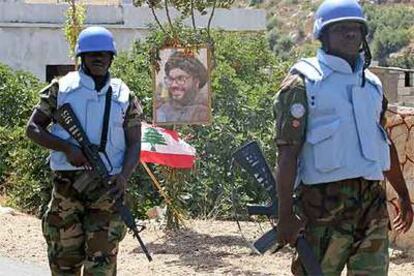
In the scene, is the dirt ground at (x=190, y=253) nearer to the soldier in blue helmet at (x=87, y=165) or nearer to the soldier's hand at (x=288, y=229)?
the soldier in blue helmet at (x=87, y=165)

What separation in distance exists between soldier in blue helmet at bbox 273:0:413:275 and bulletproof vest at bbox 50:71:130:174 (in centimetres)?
112

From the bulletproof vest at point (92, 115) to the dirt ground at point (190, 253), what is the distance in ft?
7.80

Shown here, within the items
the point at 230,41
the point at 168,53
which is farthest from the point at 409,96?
the point at 168,53

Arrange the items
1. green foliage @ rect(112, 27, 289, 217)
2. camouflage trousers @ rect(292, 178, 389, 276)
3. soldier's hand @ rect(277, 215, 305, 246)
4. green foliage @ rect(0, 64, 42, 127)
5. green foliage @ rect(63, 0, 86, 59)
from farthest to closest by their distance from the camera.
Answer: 1. green foliage @ rect(0, 64, 42, 127)
2. green foliage @ rect(63, 0, 86, 59)
3. green foliage @ rect(112, 27, 289, 217)
4. camouflage trousers @ rect(292, 178, 389, 276)
5. soldier's hand @ rect(277, 215, 305, 246)

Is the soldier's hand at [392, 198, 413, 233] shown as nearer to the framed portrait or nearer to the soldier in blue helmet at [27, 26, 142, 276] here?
the soldier in blue helmet at [27, 26, 142, 276]

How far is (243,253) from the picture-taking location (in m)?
7.59

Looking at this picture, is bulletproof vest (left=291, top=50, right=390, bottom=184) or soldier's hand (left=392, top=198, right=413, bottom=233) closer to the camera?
bulletproof vest (left=291, top=50, right=390, bottom=184)

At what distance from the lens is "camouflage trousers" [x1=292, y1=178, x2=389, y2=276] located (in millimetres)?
3719

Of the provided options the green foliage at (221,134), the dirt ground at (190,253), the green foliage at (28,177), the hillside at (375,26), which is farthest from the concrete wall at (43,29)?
the hillside at (375,26)

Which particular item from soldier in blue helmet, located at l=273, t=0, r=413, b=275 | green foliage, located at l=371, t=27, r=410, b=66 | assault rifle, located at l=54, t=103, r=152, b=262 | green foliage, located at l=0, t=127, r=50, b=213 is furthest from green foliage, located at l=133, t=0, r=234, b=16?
green foliage, located at l=371, t=27, r=410, b=66

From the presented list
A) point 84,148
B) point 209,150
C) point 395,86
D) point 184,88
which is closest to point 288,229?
point 84,148

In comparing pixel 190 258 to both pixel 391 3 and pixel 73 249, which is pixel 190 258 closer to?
pixel 73 249

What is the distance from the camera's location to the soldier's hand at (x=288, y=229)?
3.56 meters

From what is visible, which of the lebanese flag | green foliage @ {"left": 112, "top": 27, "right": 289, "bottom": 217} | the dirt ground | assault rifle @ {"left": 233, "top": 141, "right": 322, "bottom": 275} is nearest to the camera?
assault rifle @ {"left": 233, "top": 141, "right": 322, "bottom": 275}
